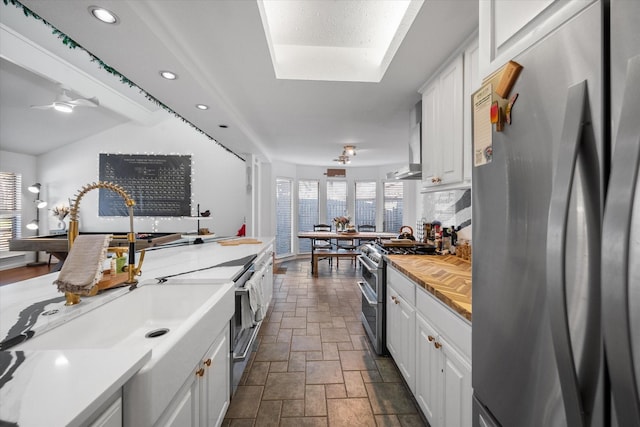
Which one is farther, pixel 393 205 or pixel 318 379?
pixel 393 205

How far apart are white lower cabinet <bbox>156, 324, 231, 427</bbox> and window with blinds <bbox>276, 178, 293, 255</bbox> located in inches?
193

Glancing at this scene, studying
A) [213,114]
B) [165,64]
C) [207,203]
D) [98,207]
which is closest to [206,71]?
[165,64]

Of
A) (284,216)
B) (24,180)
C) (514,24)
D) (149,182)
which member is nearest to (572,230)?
(514,24)

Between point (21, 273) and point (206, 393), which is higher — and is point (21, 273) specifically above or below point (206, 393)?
below

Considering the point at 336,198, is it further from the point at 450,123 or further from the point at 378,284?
the point at 450,123

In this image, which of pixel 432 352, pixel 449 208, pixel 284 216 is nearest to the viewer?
pixel 432 352

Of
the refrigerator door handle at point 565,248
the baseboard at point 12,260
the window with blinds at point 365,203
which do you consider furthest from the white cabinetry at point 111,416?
the baseboard at point 12,260

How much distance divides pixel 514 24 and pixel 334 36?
66.0 inches

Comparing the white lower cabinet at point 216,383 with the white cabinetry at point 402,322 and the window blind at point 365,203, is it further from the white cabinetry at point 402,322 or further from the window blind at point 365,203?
the window blind at point 365,203

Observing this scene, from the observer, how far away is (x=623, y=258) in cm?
41

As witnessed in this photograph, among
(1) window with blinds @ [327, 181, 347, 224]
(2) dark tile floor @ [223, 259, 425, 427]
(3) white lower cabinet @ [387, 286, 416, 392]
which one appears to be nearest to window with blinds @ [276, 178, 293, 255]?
(1) window with blinds @ [327, 181, 347, 224]

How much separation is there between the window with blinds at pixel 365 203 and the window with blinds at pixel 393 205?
0.33 m

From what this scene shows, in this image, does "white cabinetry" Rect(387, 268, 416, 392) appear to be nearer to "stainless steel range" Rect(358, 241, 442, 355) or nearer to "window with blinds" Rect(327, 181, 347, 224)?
"stainless steel range" Rect(358, 241, 442, 355)

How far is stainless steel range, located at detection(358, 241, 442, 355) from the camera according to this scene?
2.21 m
